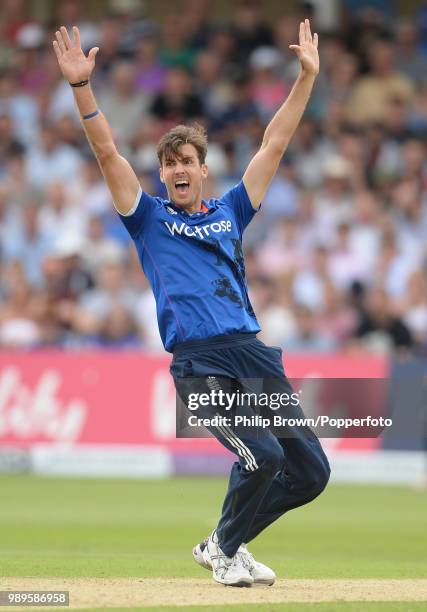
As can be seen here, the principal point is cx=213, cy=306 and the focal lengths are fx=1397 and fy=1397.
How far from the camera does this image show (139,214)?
26.1ft

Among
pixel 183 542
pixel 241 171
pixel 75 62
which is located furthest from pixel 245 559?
pixel 241 171

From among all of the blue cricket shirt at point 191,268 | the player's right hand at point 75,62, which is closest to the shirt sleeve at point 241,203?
the blue cricket shirt at point 191,268

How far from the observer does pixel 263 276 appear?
1853 centimetres

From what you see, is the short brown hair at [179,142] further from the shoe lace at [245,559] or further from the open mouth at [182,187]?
the shoe lace at [245,559]

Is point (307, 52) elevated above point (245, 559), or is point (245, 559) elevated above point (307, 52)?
point (307, 52)

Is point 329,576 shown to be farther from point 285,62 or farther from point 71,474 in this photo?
point 285,62

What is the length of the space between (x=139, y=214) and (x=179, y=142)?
475 mm

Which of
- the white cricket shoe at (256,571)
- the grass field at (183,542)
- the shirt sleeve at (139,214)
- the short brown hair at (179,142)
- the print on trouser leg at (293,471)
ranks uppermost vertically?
the short brown hair at (179,142)

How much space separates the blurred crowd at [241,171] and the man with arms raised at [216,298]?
963cm

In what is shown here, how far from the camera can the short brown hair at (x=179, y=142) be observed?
7992 mm

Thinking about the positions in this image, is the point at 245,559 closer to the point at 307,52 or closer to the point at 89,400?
the point at 307,52

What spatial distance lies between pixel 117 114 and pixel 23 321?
Result: 13.7 ft

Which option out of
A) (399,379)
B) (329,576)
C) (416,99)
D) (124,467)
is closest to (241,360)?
(329,576)

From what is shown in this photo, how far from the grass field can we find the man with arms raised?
1.60 feet
